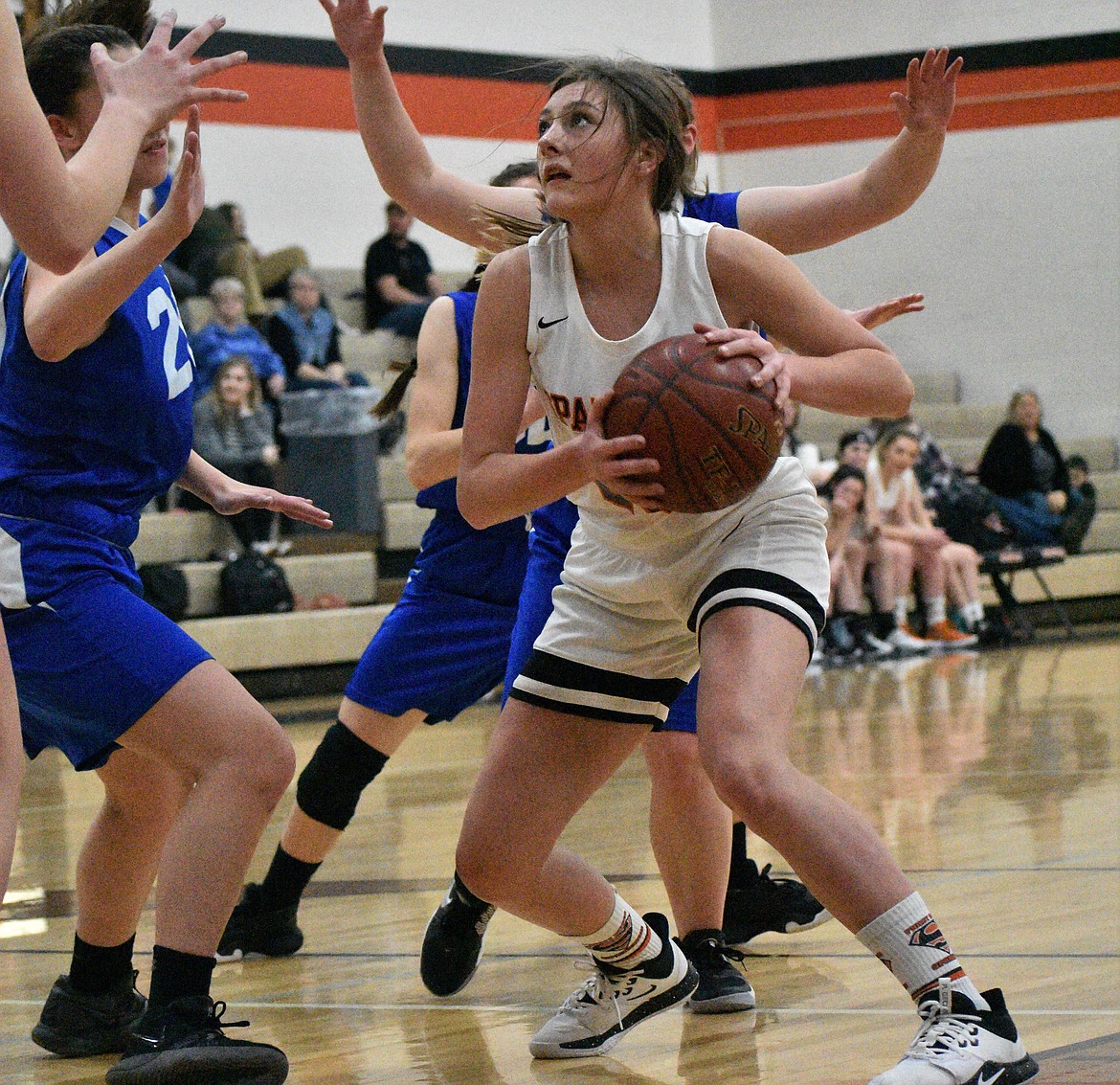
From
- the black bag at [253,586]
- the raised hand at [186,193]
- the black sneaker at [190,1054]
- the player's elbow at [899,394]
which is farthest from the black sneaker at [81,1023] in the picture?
the black bag at [253,586]

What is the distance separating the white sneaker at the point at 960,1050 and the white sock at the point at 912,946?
0.06 ft

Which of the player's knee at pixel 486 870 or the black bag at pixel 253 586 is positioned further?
the black bag at pixel 253 586

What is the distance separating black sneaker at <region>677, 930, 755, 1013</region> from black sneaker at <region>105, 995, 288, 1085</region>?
2.83 ft

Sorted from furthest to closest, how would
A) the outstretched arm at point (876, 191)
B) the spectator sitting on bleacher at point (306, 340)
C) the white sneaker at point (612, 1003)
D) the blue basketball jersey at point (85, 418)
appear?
the spectator sitting on bleacher at point (306, 340) → the outstretched arm at point (876, 191) → the white sneaker at point (612, 1003) → the blue basketball jersey at point (85, 418)

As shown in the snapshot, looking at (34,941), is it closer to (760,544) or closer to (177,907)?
(177,907)

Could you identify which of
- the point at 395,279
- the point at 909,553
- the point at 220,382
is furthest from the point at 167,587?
the point at 909,553

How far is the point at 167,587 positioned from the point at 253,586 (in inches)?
24.4

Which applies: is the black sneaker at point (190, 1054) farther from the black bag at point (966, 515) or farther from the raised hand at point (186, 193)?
the black bag at point (966, 515)

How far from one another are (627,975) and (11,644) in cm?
121

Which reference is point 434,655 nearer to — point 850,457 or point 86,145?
point 86,145

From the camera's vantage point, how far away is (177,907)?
113 inches

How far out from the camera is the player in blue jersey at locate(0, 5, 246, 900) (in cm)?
225

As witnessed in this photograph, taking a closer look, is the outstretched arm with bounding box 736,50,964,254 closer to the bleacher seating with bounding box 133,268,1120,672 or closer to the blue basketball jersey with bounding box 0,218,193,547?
the blue basketball jersey with bounding box 0,218,193,547

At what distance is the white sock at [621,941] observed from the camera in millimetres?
3199
